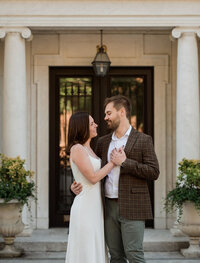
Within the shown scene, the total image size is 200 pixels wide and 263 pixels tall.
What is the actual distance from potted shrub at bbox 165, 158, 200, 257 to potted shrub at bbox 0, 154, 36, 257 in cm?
205

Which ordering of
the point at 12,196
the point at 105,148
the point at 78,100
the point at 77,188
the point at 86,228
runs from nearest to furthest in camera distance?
the point at 86,228 < the point at 77,188 < the point at 105,148 < the point at 12,196 < the point at 78,100

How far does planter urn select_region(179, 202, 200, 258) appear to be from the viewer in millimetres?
6906

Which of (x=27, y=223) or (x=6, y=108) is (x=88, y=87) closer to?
(x=6, y=108)

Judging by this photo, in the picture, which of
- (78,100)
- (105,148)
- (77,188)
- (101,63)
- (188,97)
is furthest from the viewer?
(78,100)

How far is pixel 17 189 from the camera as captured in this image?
6.86 m

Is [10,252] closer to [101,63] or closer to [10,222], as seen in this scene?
[10,222]

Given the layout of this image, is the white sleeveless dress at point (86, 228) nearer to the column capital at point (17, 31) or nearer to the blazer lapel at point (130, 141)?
the blazer lapel at point (130, 141)

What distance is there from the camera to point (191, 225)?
6918mm

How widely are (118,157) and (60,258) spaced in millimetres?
3202

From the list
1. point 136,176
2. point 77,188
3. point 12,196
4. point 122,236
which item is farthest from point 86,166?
point 12,196

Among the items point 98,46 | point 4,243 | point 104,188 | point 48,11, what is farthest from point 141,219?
point 98,46

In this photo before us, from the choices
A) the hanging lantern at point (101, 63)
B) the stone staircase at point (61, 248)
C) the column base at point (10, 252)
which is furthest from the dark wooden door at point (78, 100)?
the column base at point (10, 252)

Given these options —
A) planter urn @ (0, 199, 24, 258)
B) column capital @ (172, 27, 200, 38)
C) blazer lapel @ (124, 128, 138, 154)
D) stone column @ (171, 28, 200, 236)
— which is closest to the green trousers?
blazer lapel @ (124, 128, 138, 154)

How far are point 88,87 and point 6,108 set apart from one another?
175 centimetres
